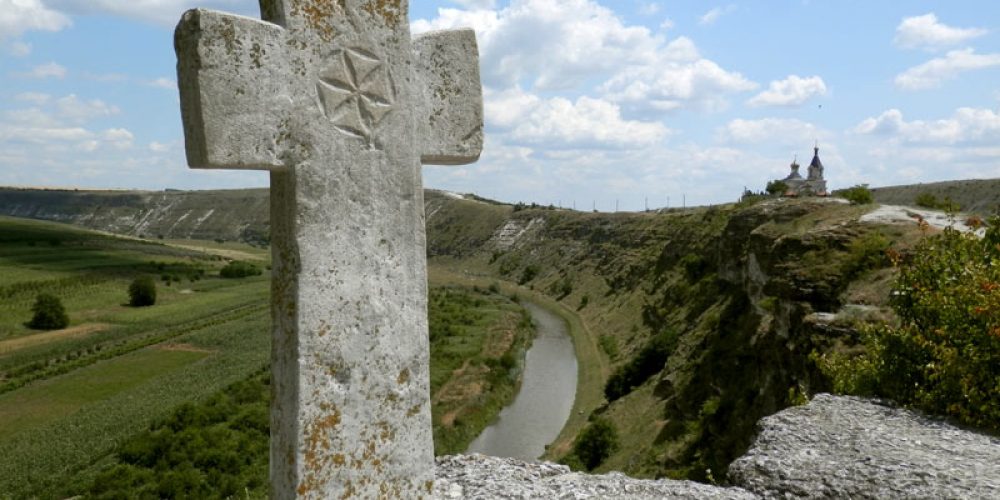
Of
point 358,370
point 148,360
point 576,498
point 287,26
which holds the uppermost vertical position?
point 287,26

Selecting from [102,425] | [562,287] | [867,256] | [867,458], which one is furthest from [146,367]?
[867,458]

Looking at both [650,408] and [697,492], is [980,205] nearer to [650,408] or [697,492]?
[650,408]

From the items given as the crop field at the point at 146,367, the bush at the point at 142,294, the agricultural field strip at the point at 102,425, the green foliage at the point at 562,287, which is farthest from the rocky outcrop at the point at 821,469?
the bush at the point at 142,294

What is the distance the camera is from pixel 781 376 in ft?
62.1

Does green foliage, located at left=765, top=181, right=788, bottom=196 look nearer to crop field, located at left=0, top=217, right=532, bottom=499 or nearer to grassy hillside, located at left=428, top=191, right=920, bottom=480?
grassy hillside, located at left=428, top=191, right=920, bottom=480

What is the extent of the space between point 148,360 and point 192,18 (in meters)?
53.0

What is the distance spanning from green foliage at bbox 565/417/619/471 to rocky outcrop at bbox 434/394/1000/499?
20477 mm

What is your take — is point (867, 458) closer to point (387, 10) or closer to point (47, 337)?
point (387, 10)

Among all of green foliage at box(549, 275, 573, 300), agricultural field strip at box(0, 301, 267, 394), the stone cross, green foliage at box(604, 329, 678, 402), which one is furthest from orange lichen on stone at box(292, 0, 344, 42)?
green foliage at box(549, 275, 573, 300)

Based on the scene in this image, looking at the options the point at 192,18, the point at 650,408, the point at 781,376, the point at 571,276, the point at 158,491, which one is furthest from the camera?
the point at 571,276

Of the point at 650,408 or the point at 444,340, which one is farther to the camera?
the point at 444,340

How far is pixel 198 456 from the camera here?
96.7ft

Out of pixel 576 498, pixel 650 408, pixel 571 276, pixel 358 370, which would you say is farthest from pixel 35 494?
pixel 571 276

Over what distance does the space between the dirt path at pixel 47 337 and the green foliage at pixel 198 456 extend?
1065 inches
